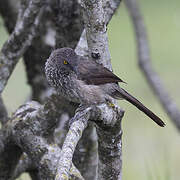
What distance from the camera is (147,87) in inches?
401

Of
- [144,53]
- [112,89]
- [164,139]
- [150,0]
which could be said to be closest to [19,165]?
[112,89]

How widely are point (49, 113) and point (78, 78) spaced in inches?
17.0

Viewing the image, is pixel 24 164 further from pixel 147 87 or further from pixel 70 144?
pixel 147 87

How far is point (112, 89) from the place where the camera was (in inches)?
181

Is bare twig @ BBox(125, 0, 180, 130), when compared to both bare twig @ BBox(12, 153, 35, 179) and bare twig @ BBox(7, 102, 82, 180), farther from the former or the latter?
bare twig @ BBox(7, 102, 82, 180)

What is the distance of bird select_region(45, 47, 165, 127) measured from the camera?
4371 millimetres

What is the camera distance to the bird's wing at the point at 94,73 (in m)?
4.25

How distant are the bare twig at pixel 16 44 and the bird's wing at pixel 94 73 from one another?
0.84 metres

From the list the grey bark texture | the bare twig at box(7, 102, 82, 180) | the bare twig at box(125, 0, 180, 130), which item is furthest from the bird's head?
the bare twig at box(125, 0, 180, 130)

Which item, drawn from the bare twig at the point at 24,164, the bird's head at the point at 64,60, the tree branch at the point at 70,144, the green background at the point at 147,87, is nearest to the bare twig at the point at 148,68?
the green background at the point at 147,87

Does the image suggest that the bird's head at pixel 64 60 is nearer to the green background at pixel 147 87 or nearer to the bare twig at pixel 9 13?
the green background at pixel 147 87

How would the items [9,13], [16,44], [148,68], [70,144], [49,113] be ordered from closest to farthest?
[70,144], [49,113], [16,44], [9,13], [148,68]

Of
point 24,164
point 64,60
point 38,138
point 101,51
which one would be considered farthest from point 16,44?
point 101,51

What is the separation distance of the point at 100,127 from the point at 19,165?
56.2 inches
